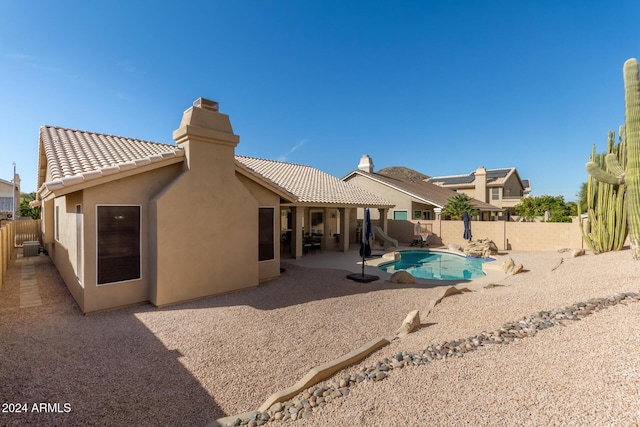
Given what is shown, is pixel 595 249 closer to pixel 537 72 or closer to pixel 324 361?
pixel 537 72

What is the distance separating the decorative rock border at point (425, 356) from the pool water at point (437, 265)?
22.9 feet

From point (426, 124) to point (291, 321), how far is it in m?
28.3

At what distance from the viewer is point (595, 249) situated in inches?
577

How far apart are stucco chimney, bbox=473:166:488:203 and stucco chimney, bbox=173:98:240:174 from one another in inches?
1569

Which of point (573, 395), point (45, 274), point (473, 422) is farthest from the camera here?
point (45, 274)

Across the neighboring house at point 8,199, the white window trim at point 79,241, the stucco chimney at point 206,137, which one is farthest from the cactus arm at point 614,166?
the neighboring house at point 8,199

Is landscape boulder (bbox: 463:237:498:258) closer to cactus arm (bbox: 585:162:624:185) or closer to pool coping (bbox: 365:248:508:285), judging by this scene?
pool coping (bbox: 365:248:508:285)

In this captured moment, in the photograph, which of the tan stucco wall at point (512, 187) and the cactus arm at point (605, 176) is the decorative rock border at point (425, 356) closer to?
the cactus arm at point (605, 176)

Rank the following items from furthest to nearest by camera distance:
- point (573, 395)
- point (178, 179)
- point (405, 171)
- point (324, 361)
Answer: point (405, 171)
point (178, 179)
point (324, 361)
point (573, 395)

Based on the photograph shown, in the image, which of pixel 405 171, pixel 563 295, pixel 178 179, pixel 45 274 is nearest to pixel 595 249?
pixel 563 295

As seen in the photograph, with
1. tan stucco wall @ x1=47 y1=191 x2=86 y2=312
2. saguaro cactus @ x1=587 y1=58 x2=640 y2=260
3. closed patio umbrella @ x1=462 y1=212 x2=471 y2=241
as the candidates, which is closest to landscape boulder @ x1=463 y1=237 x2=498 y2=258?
closed patio umbrella @ x1=462 y1=212 x2=471 y2=241

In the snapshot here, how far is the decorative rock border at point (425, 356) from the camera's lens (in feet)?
12.5

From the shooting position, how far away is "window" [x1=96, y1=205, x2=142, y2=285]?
25.4ft

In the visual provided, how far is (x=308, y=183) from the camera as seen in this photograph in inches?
809
